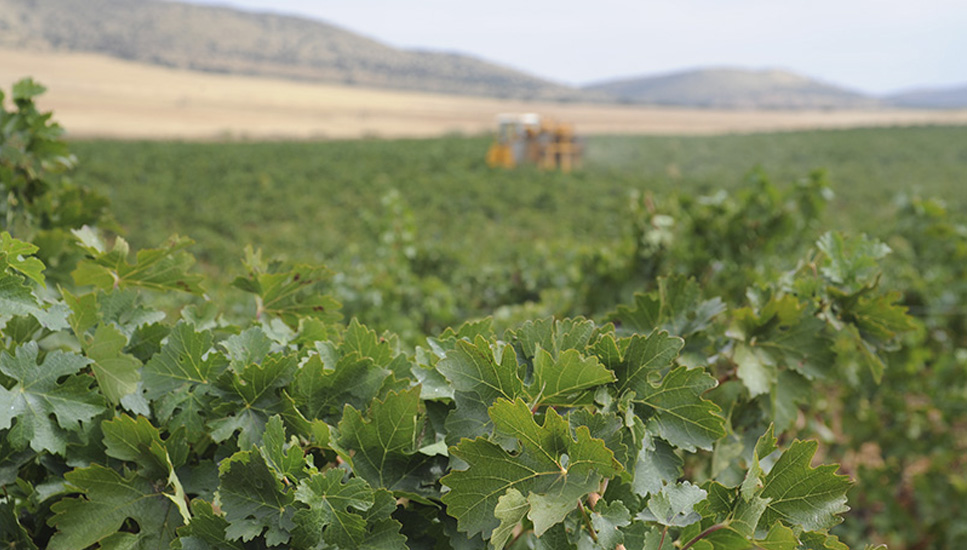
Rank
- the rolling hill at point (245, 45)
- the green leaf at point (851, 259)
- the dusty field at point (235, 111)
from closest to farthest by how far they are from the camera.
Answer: the green leaf at point (851, 259)
the dusty field at point (235, 111)
the rolling hill at point (245, 45)

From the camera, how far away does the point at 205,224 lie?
650 inches

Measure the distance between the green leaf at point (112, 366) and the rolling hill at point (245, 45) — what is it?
112 m

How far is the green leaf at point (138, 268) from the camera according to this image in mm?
1240

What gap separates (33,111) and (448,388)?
1.77 metres

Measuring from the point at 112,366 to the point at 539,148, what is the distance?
25352 mm

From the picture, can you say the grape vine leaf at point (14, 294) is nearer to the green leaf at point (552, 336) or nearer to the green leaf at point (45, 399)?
the green leaf at point (45, 399)

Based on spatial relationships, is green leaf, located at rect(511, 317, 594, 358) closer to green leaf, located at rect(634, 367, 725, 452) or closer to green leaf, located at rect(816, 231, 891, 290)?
green leaf, located at rect(634, 367, 725, 452)

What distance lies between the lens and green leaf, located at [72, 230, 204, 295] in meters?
1.24

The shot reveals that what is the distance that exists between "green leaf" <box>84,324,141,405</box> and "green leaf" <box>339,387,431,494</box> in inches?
13.4

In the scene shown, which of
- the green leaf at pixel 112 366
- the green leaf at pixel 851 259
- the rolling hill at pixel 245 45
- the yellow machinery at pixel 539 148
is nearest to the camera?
the green leaf at pixel 112 366

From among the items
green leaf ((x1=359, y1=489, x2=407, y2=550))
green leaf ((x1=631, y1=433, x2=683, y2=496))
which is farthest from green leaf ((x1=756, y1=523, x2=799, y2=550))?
green leaf ((x1=359, y1=489, x2=407, y2=550))

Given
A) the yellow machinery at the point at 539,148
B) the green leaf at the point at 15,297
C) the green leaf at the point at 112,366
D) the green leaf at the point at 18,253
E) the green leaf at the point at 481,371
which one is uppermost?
the green leaf at the point at 18,253

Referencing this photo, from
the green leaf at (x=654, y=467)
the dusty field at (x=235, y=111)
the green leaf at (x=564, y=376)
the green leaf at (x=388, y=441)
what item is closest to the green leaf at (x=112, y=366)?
the green leaf at (x=388, y=441)

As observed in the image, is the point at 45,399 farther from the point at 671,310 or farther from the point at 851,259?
the point at 851,259
